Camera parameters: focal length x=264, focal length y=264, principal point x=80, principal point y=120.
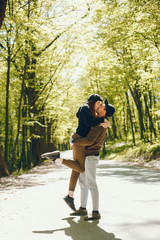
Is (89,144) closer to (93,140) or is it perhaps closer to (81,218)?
(93,140)

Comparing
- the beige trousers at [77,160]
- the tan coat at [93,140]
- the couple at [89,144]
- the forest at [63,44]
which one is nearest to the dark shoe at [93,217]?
the couple at [89,144]

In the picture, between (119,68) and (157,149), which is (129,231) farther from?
(119,68)

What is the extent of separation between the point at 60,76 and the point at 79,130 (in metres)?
15.1

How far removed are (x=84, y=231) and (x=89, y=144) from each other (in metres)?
1.29

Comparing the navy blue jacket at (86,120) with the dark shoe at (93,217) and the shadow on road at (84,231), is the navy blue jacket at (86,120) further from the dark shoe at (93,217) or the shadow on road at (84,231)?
the shadow on road at (84,231)

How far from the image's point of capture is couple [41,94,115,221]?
167 inches

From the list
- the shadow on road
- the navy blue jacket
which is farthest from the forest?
the shadow on road

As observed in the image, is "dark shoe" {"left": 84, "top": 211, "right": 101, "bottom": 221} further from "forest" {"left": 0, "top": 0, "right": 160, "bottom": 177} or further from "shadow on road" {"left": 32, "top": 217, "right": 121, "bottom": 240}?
"forest" {"left": 0, "top": 0, "right": 160, "bottom": 177}

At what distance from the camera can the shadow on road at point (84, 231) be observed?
3.41 meters

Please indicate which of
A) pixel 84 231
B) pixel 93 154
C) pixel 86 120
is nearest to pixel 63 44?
pixel 86 120

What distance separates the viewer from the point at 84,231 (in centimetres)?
368

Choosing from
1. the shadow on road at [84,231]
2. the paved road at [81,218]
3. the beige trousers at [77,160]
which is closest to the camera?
the shadow on road at [84,231]

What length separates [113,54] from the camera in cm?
2188

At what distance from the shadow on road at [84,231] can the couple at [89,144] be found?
0.21 m
